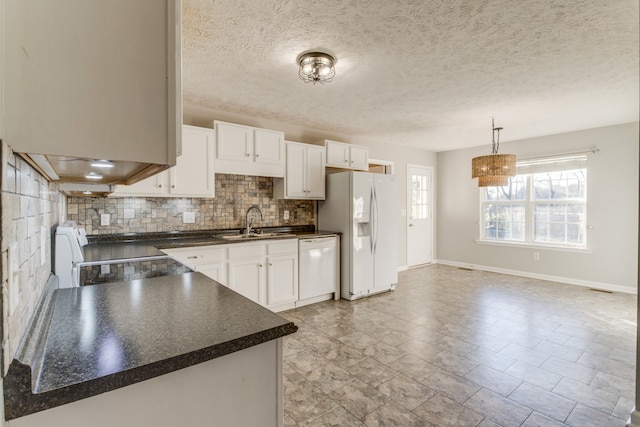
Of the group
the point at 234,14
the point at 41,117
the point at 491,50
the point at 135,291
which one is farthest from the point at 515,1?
the point at 135,291

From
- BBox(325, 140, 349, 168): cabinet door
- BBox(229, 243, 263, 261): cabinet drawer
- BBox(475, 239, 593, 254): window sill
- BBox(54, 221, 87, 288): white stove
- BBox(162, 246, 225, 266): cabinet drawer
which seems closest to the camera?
BBox(54, 221, 87, 288): white stove

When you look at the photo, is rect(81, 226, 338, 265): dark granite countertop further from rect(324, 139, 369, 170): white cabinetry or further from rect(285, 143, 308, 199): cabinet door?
rect(324, 139, 369, 170): white cabinetry

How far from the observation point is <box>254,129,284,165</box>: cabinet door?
369cm

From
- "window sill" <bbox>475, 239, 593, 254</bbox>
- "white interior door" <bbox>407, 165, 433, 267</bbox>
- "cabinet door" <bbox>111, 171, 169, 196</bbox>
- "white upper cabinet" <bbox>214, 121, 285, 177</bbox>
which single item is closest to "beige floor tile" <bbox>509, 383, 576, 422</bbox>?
"white upper cabinet" <bbox>214, 121, 285, 177</bbox>

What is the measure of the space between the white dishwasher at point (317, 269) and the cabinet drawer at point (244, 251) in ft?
1.89

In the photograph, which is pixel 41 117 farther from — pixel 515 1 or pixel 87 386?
pixel 515 1

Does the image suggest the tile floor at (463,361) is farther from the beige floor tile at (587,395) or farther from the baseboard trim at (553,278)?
the baseboard trim at (553,278)

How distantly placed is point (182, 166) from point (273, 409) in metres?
2.78

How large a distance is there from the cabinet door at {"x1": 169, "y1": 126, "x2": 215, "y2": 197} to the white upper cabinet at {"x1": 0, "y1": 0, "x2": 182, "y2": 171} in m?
2.56

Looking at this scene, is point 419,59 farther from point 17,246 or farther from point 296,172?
point 17,246

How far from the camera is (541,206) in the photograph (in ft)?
17.3

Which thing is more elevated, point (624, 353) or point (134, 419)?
point (134, 419)

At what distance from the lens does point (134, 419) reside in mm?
750

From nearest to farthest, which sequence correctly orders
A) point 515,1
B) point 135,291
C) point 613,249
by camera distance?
point 135,291
point 515,1
point 613,249
